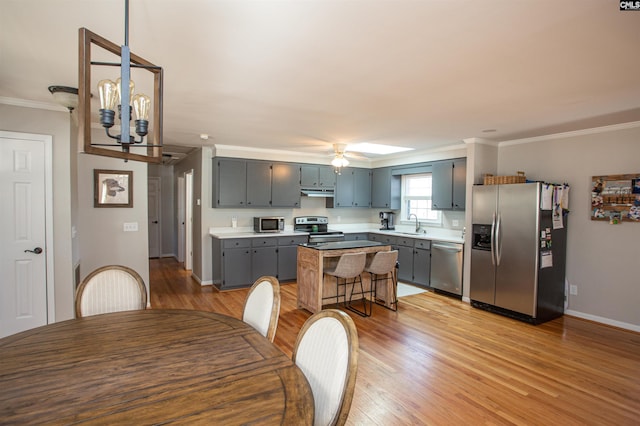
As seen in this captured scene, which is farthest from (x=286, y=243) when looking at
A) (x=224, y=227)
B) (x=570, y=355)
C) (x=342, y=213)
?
(x=570, y=355)

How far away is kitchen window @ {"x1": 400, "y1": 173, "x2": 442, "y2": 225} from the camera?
600 centimetres

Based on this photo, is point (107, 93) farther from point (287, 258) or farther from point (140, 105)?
point (287, 258)

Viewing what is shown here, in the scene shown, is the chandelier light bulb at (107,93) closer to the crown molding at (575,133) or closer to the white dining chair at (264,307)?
the white dining chair at (264,307)

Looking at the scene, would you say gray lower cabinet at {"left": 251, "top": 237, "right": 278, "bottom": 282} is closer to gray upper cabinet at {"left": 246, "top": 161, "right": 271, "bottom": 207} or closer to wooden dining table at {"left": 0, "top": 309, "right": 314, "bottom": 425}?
gray upper cabinet at {"left": 246, "top": 161, "right": 271, "bottom": 207}

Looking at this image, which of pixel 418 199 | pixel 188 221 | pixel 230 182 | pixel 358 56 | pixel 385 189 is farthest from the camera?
pixel 188 221

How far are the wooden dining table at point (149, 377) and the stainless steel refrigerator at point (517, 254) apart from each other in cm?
359

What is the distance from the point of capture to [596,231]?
13.0 ft

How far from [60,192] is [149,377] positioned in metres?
2.88

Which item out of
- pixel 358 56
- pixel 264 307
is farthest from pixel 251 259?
pixel 358 56

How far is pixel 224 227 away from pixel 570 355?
4.91m

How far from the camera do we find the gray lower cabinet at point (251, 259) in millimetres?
5133

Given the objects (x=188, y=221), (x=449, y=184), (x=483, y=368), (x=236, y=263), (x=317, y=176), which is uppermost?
(x=317, y=176)

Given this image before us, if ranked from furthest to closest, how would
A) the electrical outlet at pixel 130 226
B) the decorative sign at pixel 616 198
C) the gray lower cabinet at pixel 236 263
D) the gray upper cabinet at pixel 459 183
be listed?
the gray lower cabinet at pixel 236 263, the gray upper cabinet at pixel 459 183, the electrical outlet at pixel 130 226, the decorative sign at pixel 616 198

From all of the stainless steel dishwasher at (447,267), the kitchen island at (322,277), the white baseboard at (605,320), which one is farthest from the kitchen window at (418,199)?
the white baseboard at (605,320)
